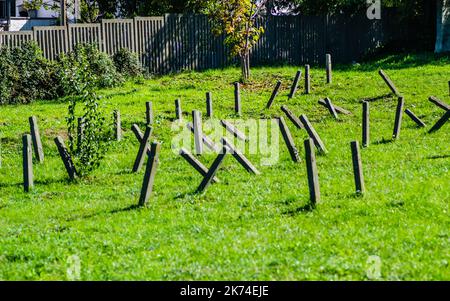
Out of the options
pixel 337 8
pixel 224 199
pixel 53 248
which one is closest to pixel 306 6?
pixel 337 8

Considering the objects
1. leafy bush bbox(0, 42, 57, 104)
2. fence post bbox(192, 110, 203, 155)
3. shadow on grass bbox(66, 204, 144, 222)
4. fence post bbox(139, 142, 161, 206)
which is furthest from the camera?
leafy bush bbox(0, 42, 57, 104)

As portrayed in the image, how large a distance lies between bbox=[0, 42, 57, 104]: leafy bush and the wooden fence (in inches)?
24.0

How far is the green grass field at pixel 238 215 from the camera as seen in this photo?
1076 centimetres

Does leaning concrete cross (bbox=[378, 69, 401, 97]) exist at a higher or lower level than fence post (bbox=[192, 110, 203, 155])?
higher

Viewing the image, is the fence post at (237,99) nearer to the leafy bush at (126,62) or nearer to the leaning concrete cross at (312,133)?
the leaning concrete cross at (312,133)

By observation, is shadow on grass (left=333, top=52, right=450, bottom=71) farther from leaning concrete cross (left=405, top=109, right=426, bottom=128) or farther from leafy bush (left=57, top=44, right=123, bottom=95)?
leaning concrete cross (left=405, top=109, right=426, bottom=128)

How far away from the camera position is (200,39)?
33.3 meters

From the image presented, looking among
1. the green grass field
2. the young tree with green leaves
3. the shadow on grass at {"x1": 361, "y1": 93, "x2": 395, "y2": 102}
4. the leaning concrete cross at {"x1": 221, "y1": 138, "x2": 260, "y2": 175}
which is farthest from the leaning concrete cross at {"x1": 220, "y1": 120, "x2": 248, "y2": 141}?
the young tree with green leaves

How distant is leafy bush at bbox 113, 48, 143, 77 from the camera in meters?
30.6

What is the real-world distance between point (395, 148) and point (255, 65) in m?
15.3

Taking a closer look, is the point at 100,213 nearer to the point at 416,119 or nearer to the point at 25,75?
the point at 416,119

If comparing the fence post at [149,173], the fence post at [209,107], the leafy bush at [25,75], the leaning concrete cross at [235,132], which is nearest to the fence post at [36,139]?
the leaning concrete cross at [235,132]

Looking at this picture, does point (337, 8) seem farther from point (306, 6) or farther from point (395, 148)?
point (395, 148)

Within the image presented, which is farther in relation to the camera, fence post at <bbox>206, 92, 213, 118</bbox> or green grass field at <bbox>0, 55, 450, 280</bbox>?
fence post at <bbox>206, 92, 213, 118</bbox>
